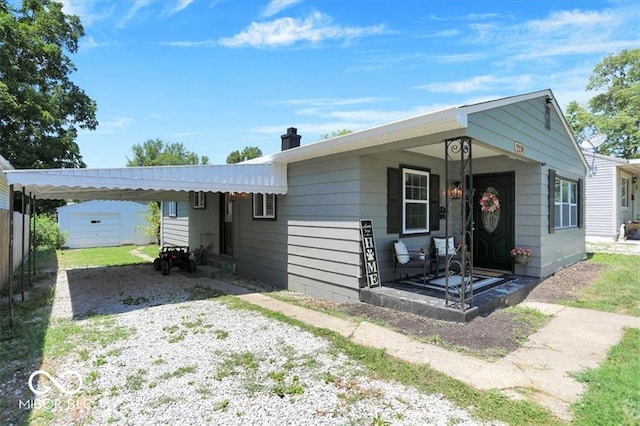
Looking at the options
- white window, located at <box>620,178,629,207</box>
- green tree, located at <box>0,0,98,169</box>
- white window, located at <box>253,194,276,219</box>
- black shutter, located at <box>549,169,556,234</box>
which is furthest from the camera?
white window, located at <box>620,178,629,207</box>

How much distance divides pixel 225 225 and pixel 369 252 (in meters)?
5.93

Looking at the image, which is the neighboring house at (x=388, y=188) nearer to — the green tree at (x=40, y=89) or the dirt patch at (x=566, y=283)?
the dirt patch at (x=566, y=283)

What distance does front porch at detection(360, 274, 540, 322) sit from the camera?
4.68 m

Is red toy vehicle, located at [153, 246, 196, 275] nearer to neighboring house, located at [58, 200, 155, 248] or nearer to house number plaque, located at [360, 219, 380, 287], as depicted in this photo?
house number plaque, located at [360, 219, 380, 287]

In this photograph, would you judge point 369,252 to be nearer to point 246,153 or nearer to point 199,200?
point 199,200

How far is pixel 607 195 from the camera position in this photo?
14352 mm

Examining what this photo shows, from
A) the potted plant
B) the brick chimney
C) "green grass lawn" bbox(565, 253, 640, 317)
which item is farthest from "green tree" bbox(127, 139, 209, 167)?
"green grass lawn" bbox(565, 253, 640, 317)

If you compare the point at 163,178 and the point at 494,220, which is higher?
the point at 163,178

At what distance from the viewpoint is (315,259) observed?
6496mm

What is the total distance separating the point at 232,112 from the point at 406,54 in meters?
11.9

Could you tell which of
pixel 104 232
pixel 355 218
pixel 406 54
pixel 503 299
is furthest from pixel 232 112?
pixel 503 299

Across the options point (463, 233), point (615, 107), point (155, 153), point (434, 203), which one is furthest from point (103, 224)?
point (615, 107)

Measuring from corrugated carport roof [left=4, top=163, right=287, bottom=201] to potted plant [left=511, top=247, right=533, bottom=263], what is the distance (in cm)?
491

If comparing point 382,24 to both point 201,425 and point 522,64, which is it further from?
point 201,425
